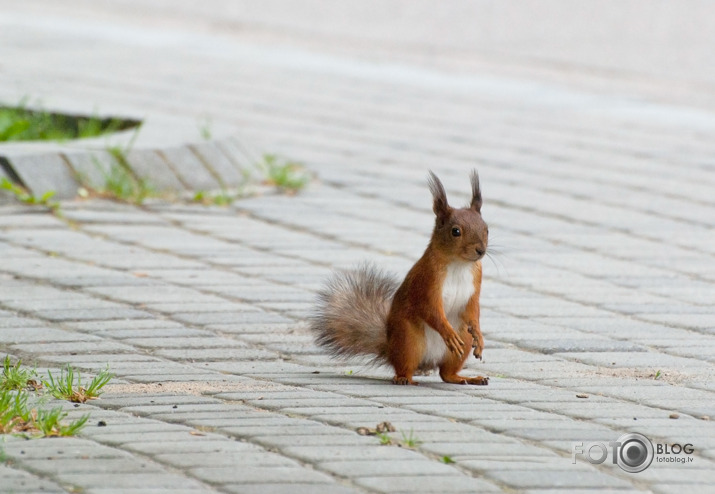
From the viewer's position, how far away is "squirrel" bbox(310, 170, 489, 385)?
418 cm

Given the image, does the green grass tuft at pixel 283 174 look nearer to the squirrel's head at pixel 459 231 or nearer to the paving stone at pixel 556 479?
the squirrel's head at pixel 459 231

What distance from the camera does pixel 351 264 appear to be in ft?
19.8

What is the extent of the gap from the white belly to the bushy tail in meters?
0.19

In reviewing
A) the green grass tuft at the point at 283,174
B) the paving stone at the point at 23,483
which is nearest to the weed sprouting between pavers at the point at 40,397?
the paving stone at the point at 23,483

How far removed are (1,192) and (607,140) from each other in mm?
4409

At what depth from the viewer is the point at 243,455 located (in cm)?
335

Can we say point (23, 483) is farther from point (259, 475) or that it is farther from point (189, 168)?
point (189, 168)

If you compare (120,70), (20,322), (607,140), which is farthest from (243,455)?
(120,70)

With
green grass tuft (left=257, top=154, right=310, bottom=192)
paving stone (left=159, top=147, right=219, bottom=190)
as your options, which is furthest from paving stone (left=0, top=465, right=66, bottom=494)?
green grass tuft (left=257, top=154, right=310, bottom=192)

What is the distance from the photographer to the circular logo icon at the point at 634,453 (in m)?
3.34

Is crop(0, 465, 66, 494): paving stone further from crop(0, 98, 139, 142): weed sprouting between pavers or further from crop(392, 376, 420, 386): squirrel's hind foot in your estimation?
crop(0, 98, 139, 142): weed sprouting between pavers

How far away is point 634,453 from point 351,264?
2.76 m

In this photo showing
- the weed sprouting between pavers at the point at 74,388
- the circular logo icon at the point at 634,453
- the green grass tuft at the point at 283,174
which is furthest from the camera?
the green grass tuft at the point at 283,174

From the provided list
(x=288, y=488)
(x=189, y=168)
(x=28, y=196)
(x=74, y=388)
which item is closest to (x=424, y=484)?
(x=288, y=488)
